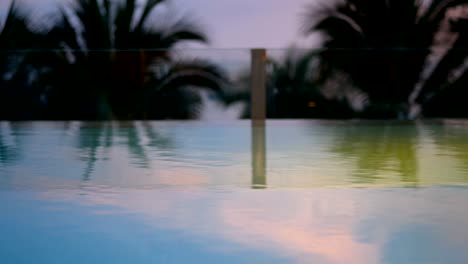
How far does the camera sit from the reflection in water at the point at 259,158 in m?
5.59

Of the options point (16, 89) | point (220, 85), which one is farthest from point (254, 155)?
point (16, 89)

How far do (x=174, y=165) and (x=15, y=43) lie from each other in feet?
33.7

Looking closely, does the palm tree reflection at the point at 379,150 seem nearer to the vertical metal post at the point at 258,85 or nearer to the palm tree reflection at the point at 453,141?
the palm tree reflection at the point at 453,141

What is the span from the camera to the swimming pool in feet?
11.1

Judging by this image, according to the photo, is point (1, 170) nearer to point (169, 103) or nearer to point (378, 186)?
point (378, 186)

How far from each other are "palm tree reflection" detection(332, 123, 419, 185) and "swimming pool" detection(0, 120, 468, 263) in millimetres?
19

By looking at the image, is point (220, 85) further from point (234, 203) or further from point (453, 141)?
point (234, 203)

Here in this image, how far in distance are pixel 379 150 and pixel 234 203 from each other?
13.3ft

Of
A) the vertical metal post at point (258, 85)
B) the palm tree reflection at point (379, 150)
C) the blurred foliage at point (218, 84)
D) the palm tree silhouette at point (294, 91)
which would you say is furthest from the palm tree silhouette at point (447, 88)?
the vertical metal post at point (258, 85)

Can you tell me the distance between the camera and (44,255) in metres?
3.31

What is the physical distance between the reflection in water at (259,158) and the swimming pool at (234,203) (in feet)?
0.06

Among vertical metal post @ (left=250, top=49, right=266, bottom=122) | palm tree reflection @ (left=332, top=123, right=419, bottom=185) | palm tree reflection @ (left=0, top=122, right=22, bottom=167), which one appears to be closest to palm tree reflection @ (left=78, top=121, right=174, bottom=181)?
palm tree reflection @ (left=0, top=122, right=22, bottom=167)

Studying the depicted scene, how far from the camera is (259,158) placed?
7.50 meters

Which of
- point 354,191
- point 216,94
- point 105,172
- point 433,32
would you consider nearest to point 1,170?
point 105,172
